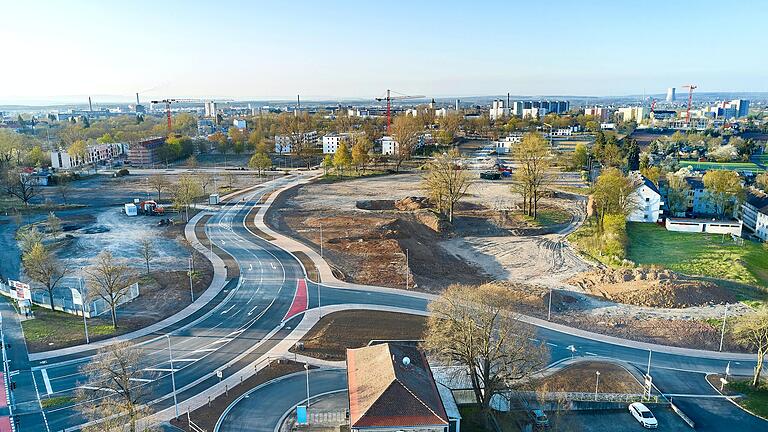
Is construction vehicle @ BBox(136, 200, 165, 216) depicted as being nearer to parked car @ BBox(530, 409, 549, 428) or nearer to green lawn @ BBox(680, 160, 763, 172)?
parked car @ BBox(530, 409, 549, 428)

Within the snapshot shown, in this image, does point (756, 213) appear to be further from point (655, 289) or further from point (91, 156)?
point (91, 156)

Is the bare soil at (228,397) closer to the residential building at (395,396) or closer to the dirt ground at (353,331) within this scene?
the dirt ground at (353,331)

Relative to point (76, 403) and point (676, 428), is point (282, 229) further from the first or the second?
point (676, 428)

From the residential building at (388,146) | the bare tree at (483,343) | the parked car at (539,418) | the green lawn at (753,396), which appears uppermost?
the residential building at (388,146)

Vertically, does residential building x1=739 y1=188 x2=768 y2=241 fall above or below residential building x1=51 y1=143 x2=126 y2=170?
below

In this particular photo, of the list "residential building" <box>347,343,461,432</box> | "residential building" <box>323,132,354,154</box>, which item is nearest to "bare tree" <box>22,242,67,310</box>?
"residential building" <box>347,343,461,432</box>

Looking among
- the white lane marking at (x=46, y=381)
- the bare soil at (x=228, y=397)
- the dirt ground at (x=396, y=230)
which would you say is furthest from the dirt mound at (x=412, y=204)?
the white lane marking at (x=46, y=381)

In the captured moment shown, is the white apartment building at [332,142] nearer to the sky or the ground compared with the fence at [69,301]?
nearer to the sky
